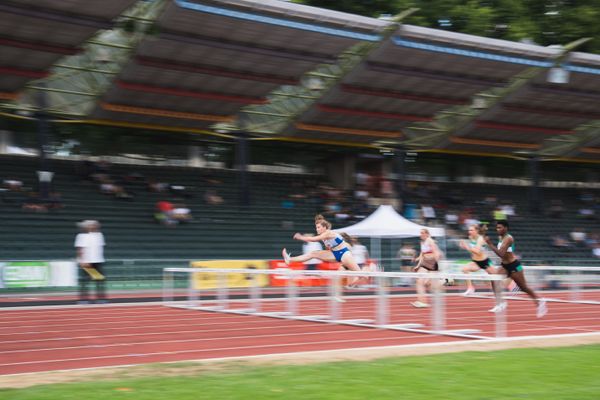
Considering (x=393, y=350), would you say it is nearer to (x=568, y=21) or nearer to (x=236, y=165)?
(x=236, y=165)

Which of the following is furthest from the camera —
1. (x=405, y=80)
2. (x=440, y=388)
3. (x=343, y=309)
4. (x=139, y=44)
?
(x=405, y=80)

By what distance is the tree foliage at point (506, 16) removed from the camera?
42.1m

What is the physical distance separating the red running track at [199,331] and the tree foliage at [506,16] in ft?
81.5

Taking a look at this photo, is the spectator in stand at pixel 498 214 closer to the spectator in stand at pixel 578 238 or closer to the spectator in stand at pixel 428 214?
the spectator in stand at pixel 428 214

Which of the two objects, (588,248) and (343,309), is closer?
(343,309)

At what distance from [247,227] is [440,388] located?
25.0 metres

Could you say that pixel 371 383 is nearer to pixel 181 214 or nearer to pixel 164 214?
pixel 164 214

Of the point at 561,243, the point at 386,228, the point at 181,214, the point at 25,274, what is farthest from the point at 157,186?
the point at 561,243

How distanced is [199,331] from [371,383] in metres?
6.35

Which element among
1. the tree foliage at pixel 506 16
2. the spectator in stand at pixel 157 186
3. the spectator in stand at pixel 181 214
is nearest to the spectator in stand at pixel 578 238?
the tree foliage at pixel 506 16

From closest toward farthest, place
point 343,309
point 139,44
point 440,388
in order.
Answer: point 440,388 → point 343,309 → point 139,44

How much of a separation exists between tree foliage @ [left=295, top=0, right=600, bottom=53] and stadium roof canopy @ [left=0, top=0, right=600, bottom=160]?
216 inches

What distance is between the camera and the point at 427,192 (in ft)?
131

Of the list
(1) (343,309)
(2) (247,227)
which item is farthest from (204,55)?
(1) (343,309)
